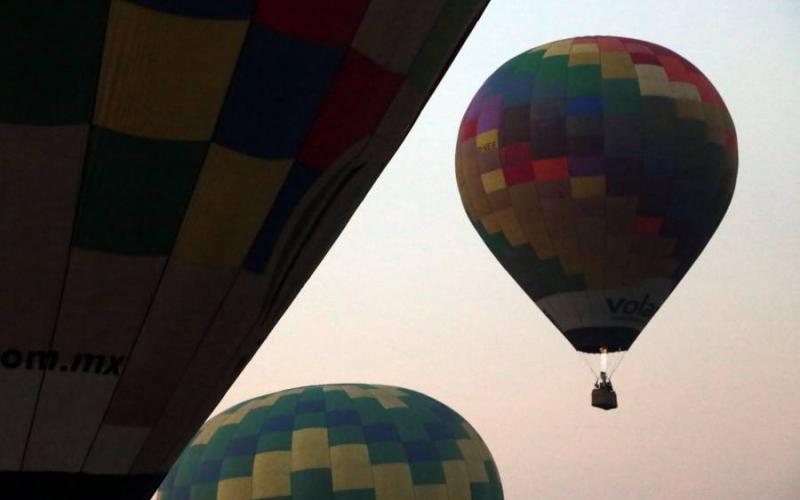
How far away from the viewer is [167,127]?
6723 millimetres

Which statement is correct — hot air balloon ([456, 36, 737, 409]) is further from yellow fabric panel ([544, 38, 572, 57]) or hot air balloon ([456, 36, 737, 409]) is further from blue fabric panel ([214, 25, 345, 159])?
blue fabric panel ([214, 25, 345, 159])

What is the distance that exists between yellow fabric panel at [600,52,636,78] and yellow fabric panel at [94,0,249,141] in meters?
14.4

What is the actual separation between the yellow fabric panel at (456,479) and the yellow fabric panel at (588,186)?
17.6 feet

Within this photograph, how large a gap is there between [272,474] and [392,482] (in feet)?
6.92

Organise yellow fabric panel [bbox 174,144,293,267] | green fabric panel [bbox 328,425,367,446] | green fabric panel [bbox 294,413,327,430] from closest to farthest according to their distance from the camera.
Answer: yellow fabric panel [bbox 174,144,293,267]
green fabric panel [bbox 328,425,367,446]
green fabric panel [bbox 294,413,327,430]

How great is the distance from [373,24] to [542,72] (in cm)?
1369

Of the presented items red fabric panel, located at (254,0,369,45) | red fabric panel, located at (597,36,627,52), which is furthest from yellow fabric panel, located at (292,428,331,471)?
red fabric panel, located at (254,0,369,45)

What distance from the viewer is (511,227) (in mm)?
20594

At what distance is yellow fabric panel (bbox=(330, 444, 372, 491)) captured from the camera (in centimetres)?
2078

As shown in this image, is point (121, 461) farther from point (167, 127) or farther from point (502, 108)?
point (502, 108)

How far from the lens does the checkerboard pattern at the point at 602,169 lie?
1995 centimetres

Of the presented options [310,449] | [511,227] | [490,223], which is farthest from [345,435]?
[511,227]

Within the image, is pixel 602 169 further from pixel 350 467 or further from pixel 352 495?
pixel 352 495

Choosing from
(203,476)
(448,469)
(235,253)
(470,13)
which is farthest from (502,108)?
(235,253)
